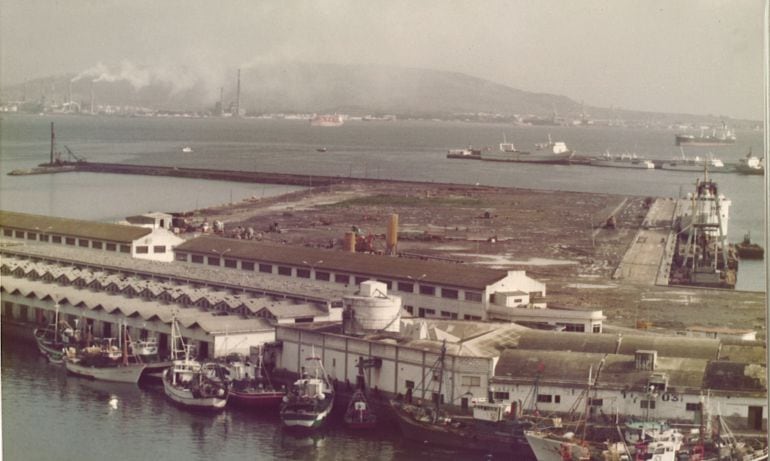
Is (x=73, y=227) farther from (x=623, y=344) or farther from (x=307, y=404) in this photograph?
(x=623, y=344)

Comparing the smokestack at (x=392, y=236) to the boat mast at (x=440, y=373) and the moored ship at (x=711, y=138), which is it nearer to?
the moored ship at (x=711, y=138)

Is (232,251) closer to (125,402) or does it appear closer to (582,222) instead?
(125,402)

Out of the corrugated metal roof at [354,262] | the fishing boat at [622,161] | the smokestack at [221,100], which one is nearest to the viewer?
the corrugated metal roof at [354,262]

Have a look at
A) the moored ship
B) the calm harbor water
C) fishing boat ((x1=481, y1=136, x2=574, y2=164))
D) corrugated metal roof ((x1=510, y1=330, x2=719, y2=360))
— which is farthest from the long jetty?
corrugated metal roof ((x1=510, y1=330, x2=719, y2=360))

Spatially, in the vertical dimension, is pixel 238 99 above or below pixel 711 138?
above

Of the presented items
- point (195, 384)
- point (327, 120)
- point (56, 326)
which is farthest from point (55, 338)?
point (327, 120)

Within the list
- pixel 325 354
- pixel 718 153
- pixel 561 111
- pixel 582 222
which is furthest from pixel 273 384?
pixel 718 153

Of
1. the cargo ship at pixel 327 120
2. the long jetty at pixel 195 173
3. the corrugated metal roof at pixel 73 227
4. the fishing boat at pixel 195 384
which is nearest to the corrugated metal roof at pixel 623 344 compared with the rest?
the fishing boat at pixel 195 384
